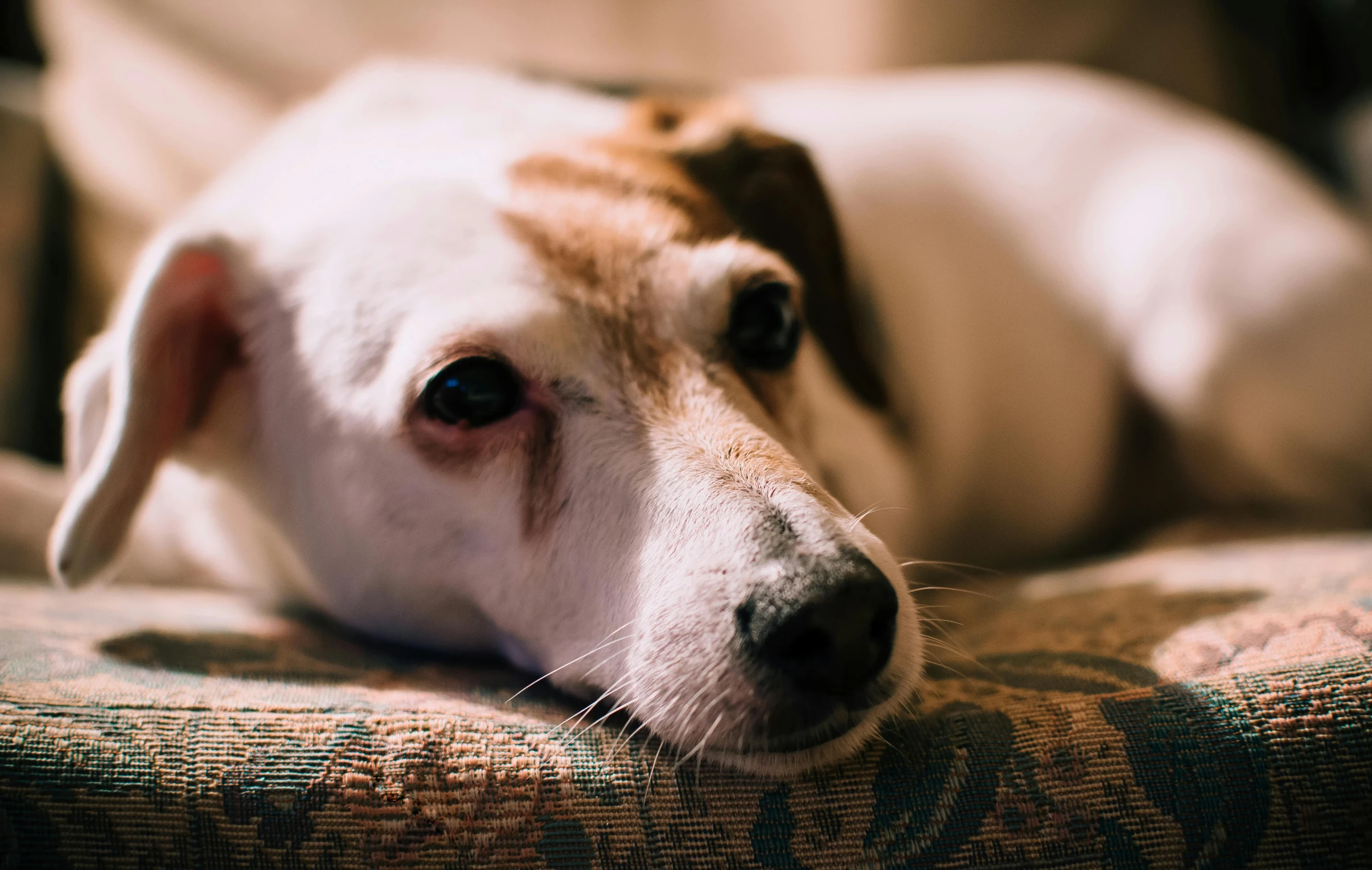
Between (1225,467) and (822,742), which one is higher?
(1225,467)

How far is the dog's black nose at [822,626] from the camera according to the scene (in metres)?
0.78

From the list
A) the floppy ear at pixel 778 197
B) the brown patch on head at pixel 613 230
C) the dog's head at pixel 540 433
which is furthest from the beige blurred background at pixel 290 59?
the dog's head at pixel 540 433

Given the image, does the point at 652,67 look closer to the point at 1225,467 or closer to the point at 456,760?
the point at 1225,467

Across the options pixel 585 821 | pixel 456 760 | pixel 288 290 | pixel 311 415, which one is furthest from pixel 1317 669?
pixel 288 290

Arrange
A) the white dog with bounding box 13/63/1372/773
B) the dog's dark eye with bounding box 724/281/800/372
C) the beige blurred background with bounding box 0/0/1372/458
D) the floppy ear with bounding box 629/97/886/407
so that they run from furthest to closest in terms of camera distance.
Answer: the beige blurred background with bounding box 0/0/1372/458
the floppy ear with bounding box 629/97/886/407
the dog's dark eye with bounding box 724/281/800/372
the white dog with bounding box 13/63/1372/773

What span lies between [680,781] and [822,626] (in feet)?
0.59

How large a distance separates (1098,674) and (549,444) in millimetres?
622

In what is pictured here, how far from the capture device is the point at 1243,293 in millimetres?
1761

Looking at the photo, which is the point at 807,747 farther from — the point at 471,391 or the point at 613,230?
the point at 613,230

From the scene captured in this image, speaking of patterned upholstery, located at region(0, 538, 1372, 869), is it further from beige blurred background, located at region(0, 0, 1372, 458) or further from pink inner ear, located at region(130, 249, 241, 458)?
beige blurred background, located at region(0, 0, 1372, 458)

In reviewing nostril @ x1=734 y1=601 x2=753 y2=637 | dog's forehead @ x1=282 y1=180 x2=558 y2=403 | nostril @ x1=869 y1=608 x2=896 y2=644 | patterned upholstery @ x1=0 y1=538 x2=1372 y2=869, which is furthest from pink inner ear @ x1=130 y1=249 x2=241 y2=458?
nostril @ x1=869 y1=608 x2=896 y2=644

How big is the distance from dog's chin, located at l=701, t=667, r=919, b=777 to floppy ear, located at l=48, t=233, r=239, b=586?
82 centimetres

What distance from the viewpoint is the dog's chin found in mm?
800

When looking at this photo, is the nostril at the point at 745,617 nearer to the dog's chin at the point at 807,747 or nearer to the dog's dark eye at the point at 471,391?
the dog's chin at the point at 807,747
